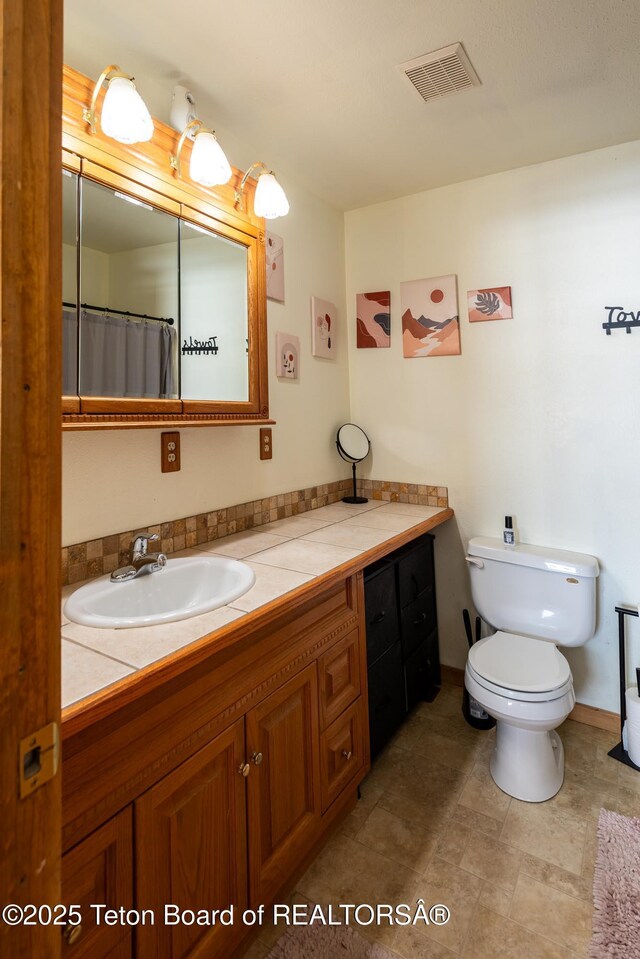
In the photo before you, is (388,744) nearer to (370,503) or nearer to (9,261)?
(370,503)

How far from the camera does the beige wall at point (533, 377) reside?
6.36ft

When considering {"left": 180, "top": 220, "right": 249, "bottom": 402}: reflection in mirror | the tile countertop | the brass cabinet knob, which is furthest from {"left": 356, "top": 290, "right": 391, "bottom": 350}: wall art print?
the brass cabinet knob

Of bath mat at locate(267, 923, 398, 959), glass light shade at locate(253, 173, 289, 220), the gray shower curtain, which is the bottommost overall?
bath mat at locate(267, 923, 398, 959)

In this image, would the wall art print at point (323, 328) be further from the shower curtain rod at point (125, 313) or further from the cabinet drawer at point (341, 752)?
the cabinet drawer at point (341, 752)

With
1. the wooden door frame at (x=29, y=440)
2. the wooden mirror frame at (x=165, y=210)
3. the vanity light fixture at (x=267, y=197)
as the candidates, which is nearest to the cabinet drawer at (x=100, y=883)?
the wooden door frame at (x=29, y=440)

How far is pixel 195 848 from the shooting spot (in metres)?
0.98

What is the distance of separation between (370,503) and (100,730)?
5.95 ft

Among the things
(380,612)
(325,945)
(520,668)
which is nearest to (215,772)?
(325,945)

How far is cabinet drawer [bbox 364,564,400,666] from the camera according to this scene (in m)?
1.67

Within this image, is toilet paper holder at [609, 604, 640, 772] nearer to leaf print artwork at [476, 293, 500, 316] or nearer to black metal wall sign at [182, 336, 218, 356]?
leaf print artwork at [476, 293, 500, 316]

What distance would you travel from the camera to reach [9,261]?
0.41 meters

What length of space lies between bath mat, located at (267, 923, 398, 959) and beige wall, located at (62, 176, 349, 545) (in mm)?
1195

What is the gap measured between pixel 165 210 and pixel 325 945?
6.80 ft

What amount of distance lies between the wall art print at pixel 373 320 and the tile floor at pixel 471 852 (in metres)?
1.94
